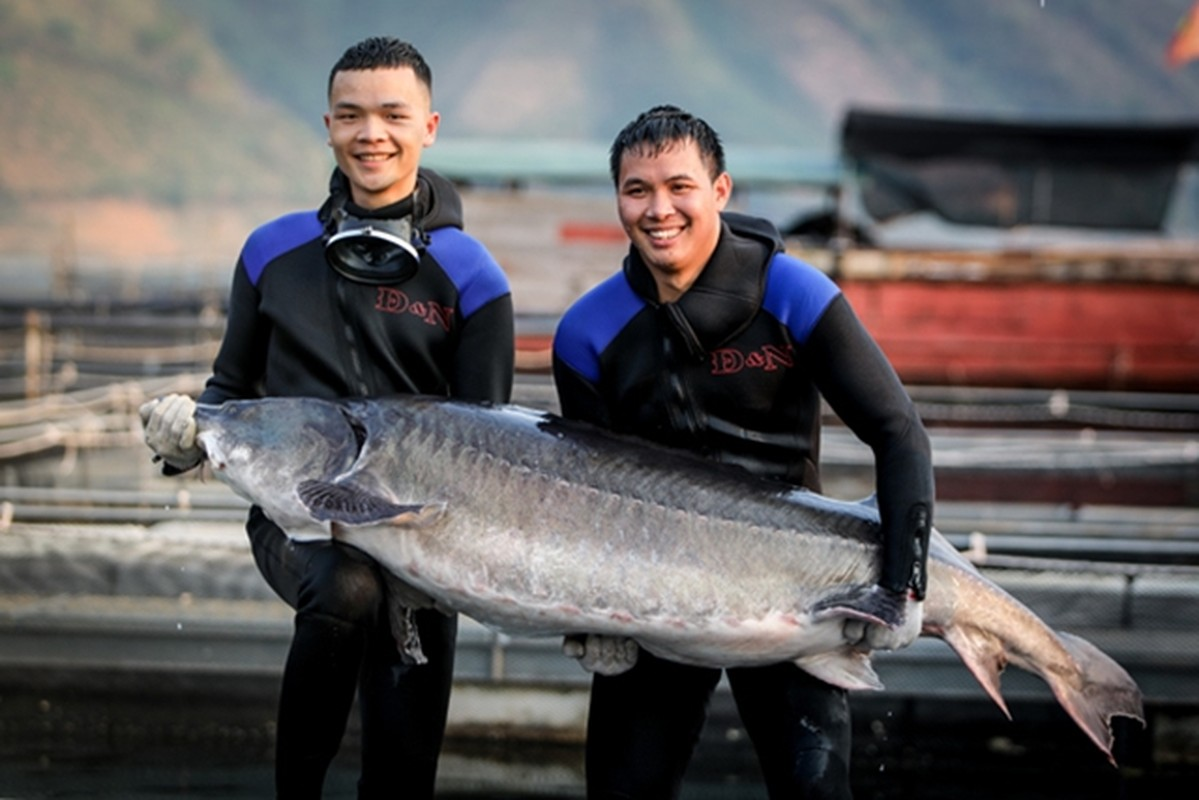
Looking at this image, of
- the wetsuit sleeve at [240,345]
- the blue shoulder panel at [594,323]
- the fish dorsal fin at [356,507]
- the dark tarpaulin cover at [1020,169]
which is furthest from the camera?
the dark tarpaulin cover at [1020,169]

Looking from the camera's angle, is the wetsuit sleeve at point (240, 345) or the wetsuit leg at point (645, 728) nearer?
the wetsuit leg at point (645, 728)

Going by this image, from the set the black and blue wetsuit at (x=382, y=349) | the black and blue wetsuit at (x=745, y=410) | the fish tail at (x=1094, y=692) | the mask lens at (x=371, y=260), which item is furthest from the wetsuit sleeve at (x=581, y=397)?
the fish tail at (x=1094, y=692)

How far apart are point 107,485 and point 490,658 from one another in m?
5.16

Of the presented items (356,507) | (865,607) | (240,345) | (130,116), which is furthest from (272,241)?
(130,116)

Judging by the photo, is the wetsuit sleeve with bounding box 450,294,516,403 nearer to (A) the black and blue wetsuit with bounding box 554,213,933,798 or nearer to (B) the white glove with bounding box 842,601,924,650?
(A) the black and blue wetsuit with bounding box 554,213,933,798

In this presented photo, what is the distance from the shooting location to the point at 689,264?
349 centimetres

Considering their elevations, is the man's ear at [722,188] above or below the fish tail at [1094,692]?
above

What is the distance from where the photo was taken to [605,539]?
3.32 m

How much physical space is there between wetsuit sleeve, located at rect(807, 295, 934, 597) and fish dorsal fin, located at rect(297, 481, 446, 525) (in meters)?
1.10

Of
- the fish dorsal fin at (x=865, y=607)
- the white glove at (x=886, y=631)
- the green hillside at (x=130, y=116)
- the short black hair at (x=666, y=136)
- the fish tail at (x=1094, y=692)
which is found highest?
the green hillside at (x=130, y=116)

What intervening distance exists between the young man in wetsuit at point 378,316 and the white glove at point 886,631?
1.15 m

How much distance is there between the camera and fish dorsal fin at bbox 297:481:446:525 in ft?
10.4

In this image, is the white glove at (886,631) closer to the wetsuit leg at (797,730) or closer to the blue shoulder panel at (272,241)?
Result: the wetsuit leg at (797,730)

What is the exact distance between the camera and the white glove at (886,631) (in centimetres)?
326
